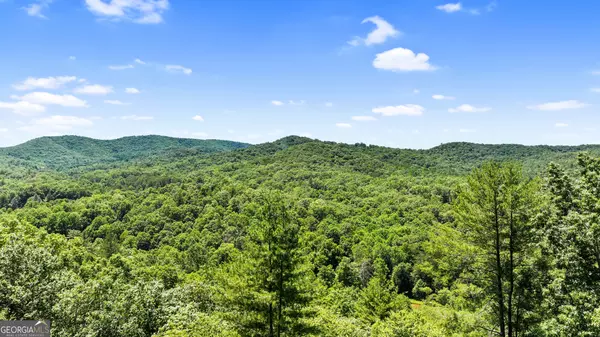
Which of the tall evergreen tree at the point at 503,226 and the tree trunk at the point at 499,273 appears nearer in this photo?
the tall evergreen tree at the point at 503,226

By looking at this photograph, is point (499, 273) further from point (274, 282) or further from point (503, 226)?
point (274, 282)

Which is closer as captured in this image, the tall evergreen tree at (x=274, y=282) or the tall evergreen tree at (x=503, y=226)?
the tall evergreen tree at (x=274, y=282)

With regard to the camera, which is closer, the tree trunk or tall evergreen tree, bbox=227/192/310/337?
tall evergreen tree, bbox=227/192/310/337

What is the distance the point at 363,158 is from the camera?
174875 mm

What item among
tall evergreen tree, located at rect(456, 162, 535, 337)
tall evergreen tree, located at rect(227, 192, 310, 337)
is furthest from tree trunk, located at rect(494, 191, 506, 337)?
tall evergreen tree, located at rect(227, 192, 310, 337)

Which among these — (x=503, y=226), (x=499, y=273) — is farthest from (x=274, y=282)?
(x=503, y=226)

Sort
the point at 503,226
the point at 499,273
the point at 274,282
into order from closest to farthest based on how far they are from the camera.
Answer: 1. the point at 274,282
2. the point at 499,273
3. the point at 503,226

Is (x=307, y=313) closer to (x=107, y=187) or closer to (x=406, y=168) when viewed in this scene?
(x=107, y=187)

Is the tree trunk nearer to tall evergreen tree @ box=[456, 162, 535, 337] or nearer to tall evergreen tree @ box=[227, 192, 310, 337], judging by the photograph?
tall evergreen tree @ box=[456, 162, 535, 337]

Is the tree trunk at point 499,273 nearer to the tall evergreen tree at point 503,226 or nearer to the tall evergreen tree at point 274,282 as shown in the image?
the tall evergreen tree at point 503,226

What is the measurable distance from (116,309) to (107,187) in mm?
128320

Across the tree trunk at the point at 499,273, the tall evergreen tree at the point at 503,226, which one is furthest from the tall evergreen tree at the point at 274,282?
the tree trunk at the point at 499,273

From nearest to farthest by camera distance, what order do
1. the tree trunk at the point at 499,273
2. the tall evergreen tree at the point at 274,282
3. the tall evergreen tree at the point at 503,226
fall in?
the tall evergreen tree at the point at 274,282
the tall evergreen tree at the point at 503,226
the tree trunk at the point at 499,273

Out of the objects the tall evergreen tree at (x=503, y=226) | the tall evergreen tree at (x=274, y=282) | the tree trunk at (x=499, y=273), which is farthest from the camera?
the tree trunk at (x=499, y=273)
